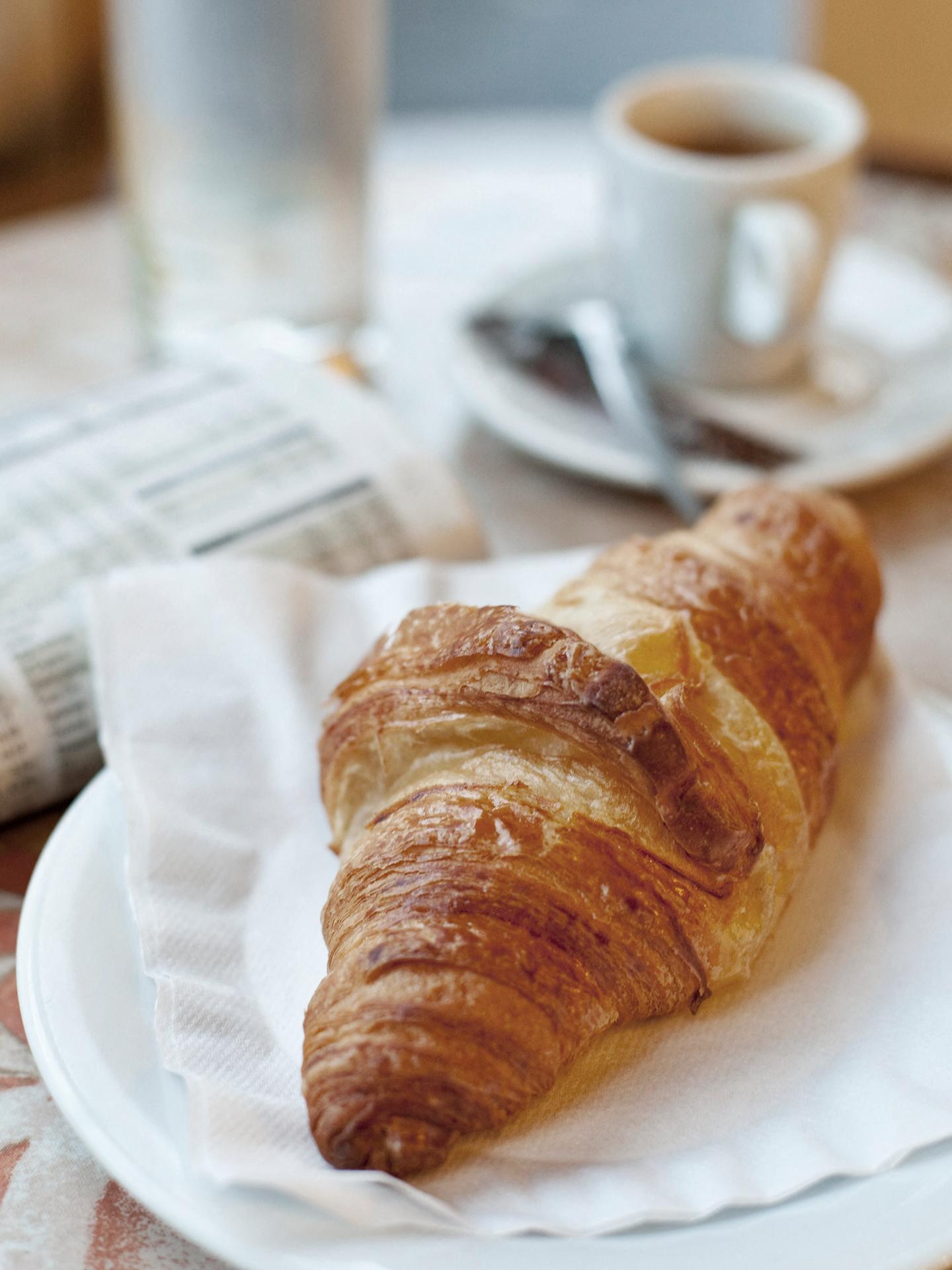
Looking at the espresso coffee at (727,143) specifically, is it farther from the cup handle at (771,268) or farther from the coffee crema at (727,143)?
the cup handle at (771,268)

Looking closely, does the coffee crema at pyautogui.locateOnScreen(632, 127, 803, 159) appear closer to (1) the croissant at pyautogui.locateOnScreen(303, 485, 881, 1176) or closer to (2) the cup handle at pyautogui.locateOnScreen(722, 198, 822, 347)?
(2) the cup handle at pyautogui.locateOnScreen(722, 198, 822, 347)

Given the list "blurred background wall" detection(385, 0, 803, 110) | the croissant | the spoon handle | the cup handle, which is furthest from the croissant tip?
"blurred background wall" detection(385, 0, 803, 110)

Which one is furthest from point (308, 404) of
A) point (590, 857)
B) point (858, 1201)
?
point (858, 1201)

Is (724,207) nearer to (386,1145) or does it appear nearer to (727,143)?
(727,143)

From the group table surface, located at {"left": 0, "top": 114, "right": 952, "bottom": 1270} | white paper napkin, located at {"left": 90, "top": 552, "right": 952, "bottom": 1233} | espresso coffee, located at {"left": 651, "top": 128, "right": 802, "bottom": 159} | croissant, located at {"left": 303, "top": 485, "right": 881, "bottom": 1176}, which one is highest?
espresso coffee, located at {"left": 651, "top": 128, "right": 802, "bottom": 159}

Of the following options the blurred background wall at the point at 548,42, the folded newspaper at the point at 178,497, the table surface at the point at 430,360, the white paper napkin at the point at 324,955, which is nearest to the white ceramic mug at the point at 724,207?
the table surface at the point at 430,360
